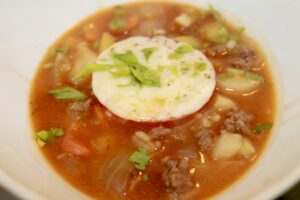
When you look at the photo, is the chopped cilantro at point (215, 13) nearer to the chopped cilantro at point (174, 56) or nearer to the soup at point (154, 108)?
the soup at point (154, 108)

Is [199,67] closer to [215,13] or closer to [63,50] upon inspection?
[215,13]

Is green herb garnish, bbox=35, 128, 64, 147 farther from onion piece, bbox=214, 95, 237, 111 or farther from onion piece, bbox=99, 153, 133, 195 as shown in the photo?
onion piece, bbox=214, 95, 237, 111

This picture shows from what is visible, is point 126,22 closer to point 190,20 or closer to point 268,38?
point 190,20

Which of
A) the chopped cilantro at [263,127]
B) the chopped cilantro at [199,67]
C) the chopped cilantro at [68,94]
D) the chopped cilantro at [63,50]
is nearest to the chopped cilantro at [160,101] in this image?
the chopped cilantro at [199,67]

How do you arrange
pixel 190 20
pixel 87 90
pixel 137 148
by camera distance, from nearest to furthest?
pixel 137 148, pixel 87 90, pixel 190 20

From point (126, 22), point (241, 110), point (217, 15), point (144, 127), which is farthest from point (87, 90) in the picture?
point (217, 15)

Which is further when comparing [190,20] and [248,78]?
[190,20]

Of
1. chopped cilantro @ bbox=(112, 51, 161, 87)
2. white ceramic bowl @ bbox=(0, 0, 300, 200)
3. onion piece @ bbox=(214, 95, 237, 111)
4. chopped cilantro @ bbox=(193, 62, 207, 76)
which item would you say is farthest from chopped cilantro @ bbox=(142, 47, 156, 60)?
white ceramic bowl @ bbox=(0, 0, 300, 200)
